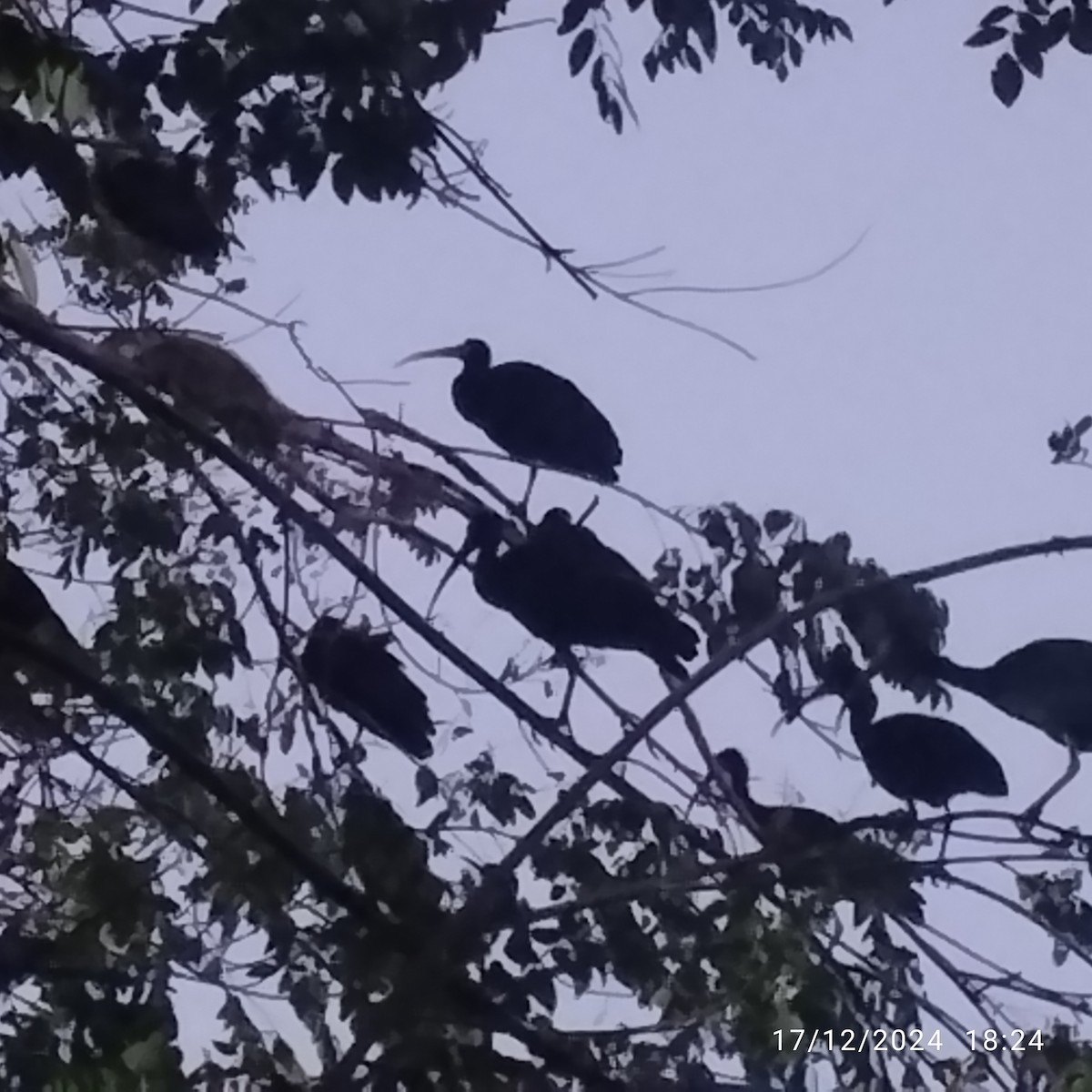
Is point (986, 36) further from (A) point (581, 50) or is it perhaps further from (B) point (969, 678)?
(B) point (969, 678)

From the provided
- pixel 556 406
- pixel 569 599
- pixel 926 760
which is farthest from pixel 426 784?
pixel 556 406

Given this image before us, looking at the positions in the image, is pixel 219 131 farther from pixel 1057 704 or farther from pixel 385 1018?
pixel 1057 704

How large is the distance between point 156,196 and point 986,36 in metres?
0.89

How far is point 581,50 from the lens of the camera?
6.66 feet

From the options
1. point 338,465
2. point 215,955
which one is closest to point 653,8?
point 338,465

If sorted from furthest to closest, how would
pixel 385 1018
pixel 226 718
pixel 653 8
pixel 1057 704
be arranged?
pixel 1057 704, pixel 226 718, pixel 653 8, pixel 385 1018

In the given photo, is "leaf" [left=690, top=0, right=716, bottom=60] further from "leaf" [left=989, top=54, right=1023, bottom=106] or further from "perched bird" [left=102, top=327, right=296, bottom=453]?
"perched bird" [left=102, top=327, right=296, bottom=453]

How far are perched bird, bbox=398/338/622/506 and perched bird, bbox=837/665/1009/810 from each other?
0.49 m

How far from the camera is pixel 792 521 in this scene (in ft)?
7.15

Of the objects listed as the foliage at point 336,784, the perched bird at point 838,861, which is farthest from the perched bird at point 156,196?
the perched bird at point 838,861

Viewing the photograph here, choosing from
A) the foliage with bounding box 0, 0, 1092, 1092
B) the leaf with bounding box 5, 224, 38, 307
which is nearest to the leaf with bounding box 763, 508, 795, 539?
the foliage with bounding box 0, 0, 1092, 1092

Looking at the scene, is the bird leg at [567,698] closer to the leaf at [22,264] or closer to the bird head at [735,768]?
the bird head at [735,768]

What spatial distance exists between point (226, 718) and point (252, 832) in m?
0.34

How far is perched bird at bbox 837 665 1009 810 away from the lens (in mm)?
2322
